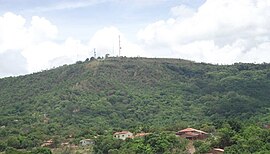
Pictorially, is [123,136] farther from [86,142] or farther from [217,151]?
[217,151]

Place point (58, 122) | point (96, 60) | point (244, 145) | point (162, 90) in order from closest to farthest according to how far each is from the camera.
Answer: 1. point (244, 145)
2. point (58, 122)
3. point (162, 90)
4. point (96, 60)

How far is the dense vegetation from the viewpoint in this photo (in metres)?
76.7

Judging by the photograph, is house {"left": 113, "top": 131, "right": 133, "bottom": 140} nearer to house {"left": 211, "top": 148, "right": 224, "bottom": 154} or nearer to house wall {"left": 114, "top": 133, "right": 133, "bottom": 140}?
house wall {"left": 114, "top": 133, "right": 133, "bottom": 140}

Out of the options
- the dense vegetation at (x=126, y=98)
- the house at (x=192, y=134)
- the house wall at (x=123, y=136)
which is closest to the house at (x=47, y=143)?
the dense vegetation at (x=126, y=98)

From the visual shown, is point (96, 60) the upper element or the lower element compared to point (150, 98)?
upper

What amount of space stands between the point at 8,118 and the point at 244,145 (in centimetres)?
4790

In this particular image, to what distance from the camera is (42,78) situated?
110125 millimetres

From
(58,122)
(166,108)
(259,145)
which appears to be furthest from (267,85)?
(259,145)

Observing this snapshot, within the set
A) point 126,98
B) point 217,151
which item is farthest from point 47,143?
point 126,98

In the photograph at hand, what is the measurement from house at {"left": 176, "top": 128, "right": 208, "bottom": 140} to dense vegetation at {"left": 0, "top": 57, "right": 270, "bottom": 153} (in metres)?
1.84

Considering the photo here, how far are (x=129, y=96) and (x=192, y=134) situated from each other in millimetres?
39330

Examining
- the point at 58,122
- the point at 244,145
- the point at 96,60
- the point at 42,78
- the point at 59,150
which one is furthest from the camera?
the point at 96,60

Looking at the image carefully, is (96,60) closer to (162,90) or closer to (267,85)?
(162,90)

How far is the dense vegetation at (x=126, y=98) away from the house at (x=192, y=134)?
72.4 inches
